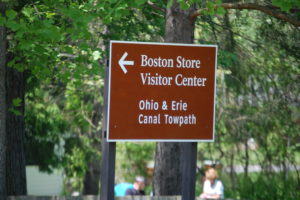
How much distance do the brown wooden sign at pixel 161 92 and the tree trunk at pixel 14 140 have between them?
159 inches

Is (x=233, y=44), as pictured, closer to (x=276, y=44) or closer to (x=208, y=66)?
(x=276, y=44)

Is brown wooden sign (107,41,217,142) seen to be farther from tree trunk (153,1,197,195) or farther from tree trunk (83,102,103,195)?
tree trunk (83,102,103,195)

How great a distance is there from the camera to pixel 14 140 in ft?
34.6

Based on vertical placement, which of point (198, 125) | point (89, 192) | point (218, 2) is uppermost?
point (218, 2)

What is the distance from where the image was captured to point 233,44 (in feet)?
42.3

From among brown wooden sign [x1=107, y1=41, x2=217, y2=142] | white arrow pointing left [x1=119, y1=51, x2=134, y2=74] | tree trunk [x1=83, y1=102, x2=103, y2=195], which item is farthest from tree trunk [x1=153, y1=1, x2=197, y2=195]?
tree trunk [x1=83, y1=102, x2=103, y2=195]

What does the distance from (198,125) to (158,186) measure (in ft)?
12.0

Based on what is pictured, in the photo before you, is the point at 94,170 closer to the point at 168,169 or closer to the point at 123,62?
the point at 168,169

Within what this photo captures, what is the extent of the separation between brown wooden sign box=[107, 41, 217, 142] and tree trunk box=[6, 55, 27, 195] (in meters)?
4.03

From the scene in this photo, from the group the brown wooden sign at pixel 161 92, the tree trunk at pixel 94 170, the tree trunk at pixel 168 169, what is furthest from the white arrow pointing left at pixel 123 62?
the tree trunk at pixel 94 170

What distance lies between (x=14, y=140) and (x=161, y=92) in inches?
170

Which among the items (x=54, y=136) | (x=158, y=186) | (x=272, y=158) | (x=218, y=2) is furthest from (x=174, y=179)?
(x=272, y=158)

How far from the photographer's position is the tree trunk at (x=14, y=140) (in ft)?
34.2

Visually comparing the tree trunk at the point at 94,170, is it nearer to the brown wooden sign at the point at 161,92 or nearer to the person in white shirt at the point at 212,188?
the person in white shirt at the point at 212,188
